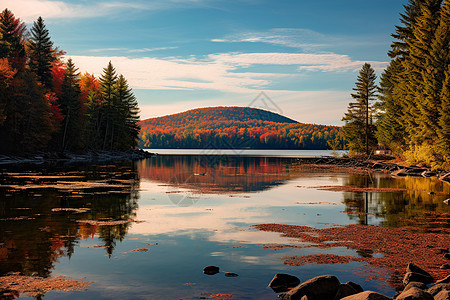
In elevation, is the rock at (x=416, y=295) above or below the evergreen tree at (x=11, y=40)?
below

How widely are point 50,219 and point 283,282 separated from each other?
43.2ft

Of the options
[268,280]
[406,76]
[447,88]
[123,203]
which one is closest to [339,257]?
[268,280]

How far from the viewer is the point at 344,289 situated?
9.45m

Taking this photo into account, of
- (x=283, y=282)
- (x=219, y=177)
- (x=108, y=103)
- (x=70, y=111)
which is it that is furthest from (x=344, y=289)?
(x=108, y=103)

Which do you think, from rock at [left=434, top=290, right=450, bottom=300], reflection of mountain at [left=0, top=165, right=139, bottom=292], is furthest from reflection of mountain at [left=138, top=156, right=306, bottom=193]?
rock at [left=434, top=290, right=450, bottom=300]

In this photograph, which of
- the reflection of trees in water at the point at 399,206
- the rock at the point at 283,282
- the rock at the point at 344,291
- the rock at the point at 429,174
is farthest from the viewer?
the rock at the point at 429,174

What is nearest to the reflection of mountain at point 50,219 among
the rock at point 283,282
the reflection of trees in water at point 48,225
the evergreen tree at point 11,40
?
the reflection of trees in water at point 48,225

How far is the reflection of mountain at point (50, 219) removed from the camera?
12.9m

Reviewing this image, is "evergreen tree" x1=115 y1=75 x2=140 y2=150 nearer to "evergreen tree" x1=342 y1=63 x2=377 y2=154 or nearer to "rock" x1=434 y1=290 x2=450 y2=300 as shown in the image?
"evergreen tree" x1=342 y1=63 x2=377 y2=154

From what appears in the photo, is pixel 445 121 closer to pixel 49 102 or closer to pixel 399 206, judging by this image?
Answer: pixel 399 206

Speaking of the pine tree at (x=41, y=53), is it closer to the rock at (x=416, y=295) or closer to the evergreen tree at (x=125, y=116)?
the evergreen tree at (x=125, y=116)

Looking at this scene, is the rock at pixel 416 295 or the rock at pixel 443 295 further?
the rock at pixel 443 295

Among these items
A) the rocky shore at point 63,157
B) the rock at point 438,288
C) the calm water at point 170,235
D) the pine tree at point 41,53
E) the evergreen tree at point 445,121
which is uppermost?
the pine tree at point 41,53

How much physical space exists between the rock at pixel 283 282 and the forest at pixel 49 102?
63.9 meters
